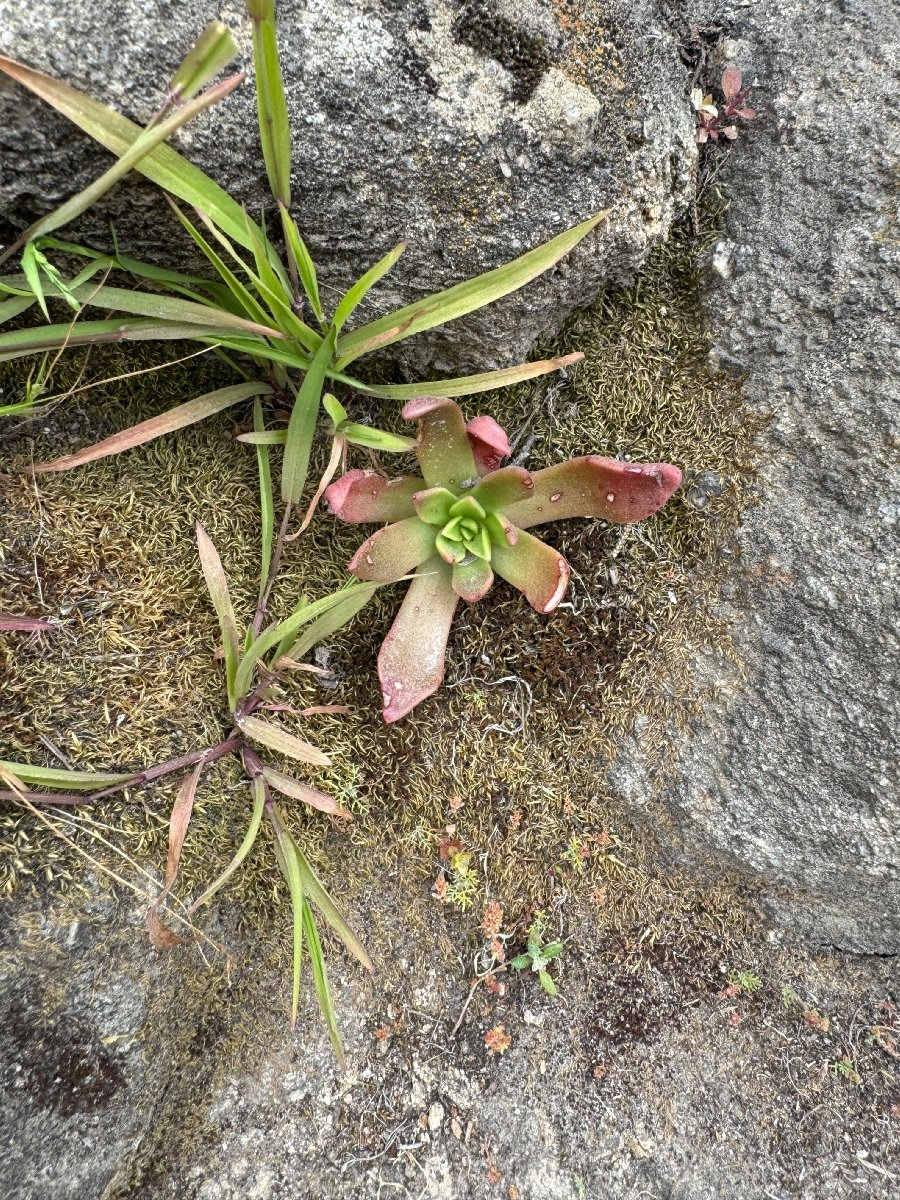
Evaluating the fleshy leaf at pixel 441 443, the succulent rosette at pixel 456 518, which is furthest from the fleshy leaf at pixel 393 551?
the fleshy leaf at pixel 441 443

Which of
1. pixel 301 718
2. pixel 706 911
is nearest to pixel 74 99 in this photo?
pixel 301 718

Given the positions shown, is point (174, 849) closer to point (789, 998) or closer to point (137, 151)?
point (137, 151)

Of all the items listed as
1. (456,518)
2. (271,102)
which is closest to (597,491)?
(456,518)

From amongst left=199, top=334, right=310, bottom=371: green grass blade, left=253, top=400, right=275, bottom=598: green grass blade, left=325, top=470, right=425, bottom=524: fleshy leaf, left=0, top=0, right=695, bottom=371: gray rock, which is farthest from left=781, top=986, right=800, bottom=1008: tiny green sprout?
left=199, top=334, right=310, bottom=371: green grass blade

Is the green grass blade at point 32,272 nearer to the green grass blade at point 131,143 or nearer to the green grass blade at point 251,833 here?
the green grass blade at point 131,143

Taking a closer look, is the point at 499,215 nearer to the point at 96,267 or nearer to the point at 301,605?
the point at 96,267

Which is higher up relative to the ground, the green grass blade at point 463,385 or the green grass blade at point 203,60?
the green grass blade at point 203,60
